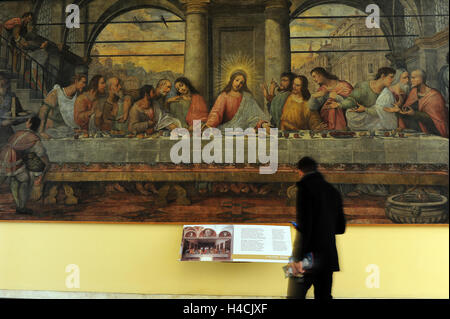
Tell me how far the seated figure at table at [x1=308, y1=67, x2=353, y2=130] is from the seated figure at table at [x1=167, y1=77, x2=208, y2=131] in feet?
5.59

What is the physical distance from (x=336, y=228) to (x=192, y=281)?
2.70m

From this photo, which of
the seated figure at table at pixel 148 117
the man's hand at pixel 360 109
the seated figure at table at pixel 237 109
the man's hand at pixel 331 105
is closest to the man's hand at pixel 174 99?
the seated figure at table at pixel 148 117

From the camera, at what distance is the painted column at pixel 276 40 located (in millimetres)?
5672

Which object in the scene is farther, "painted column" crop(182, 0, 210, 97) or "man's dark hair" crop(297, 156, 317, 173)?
"painted column" crop(182, 0, 210, 97)

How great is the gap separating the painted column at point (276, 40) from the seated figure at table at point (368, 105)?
100 centimetres

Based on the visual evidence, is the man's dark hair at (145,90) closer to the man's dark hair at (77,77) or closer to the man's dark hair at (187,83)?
the man's dark hair at (187,83)

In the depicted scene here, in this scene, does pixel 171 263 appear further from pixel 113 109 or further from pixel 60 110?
pixel 60 110

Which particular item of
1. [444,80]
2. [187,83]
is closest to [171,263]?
[187,83]

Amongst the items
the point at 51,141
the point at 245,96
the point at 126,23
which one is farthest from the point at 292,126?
the point at 51,141

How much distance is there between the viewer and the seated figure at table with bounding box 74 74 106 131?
5.74m

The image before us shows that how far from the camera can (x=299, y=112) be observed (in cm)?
561

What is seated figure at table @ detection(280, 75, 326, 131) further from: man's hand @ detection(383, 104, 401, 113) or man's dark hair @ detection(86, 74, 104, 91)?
man's dark hair @ detection(86, 74, 104, 91)

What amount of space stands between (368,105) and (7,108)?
5.71 meters

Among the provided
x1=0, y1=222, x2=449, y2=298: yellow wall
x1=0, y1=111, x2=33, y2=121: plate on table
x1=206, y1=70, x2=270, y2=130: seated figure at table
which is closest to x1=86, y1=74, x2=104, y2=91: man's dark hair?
x1=0, y1=111, x2=33, y2=121: plate on table
